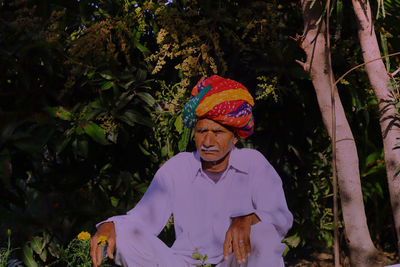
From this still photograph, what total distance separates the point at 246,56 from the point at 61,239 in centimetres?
180

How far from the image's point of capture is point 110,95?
3037mm

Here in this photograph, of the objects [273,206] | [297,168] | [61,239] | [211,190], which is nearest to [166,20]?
[211,190]

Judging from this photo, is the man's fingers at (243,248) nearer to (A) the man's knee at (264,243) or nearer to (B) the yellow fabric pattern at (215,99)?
(A) the man's knee at (264,243)

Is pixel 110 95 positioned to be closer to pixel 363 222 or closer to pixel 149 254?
pixel 149 254

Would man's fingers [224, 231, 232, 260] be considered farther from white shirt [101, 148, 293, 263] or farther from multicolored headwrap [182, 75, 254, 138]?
multicolored headwrap [182, 75, 254, 138]

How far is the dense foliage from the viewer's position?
273 centimetres

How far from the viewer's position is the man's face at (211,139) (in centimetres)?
232

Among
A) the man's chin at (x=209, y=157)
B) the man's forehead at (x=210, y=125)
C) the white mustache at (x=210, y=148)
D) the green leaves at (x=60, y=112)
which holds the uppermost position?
the green leaves at (x=60, y=112)

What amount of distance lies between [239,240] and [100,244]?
2.11ft

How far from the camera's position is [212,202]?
7.74 ft

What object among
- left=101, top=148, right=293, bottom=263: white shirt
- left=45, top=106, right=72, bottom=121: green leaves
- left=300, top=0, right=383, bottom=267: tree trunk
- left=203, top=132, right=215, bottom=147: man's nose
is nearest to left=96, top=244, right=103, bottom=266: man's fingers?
left=101, top=148, right=293, bottom=263: white shirt

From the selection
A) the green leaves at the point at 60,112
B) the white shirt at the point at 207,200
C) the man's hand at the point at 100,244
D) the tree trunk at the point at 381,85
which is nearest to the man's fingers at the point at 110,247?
the man's hand at the point at 100,244

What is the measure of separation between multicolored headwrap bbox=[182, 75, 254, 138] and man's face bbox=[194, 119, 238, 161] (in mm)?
32

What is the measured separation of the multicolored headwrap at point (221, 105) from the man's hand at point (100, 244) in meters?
0.63
